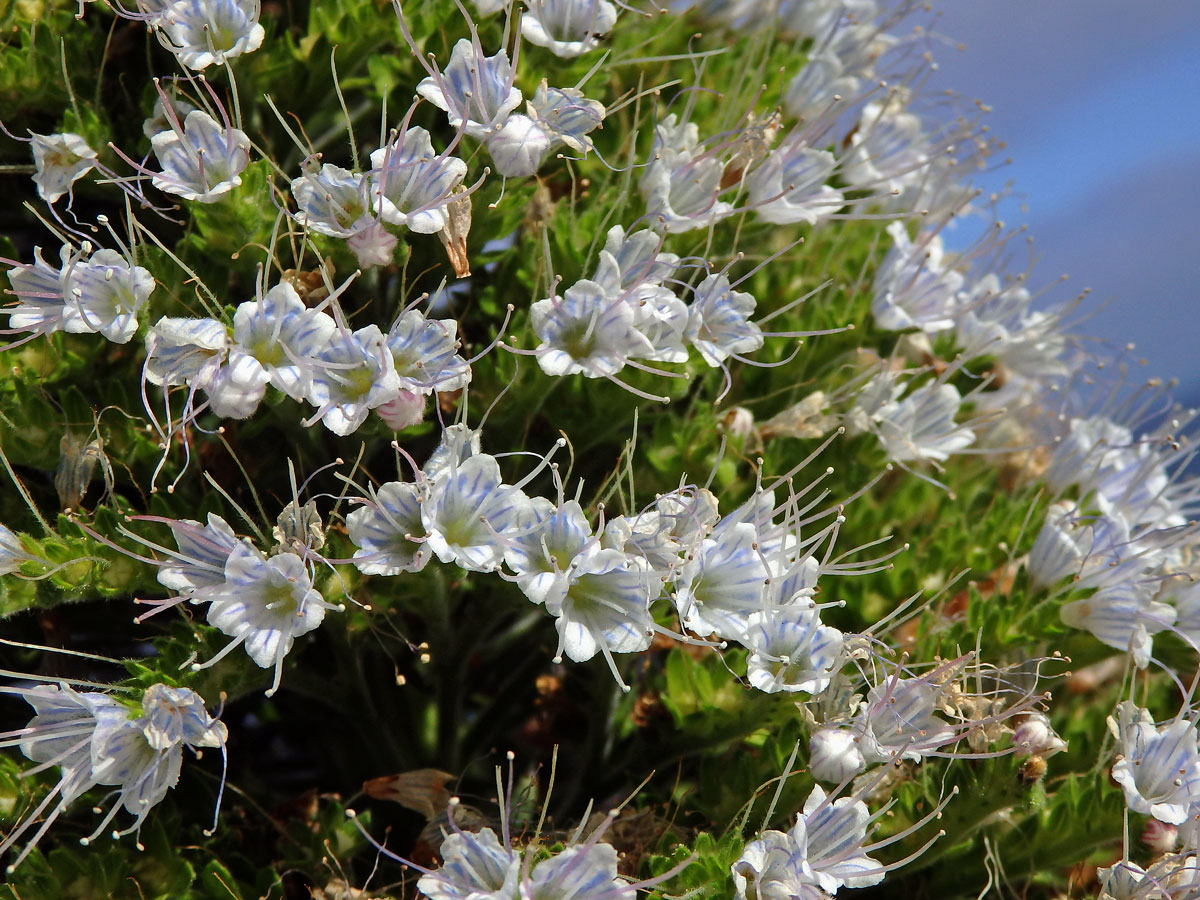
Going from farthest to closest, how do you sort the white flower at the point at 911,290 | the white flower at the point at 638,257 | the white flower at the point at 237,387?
the white flower at the point at 911,290
the white flower at the point at 638,257
the white flower at the point at 237,387

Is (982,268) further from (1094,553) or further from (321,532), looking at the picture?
(321,532)

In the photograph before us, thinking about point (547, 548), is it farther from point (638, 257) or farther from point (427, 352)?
point (638, 257)

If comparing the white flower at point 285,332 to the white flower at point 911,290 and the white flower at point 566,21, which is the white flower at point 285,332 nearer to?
the white flower at point 566,21

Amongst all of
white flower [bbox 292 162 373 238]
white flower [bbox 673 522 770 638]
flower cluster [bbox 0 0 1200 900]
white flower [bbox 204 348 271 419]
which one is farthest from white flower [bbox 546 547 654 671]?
white flower [bbox 292 162 373 238]

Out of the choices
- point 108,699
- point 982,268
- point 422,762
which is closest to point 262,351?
point 108,699

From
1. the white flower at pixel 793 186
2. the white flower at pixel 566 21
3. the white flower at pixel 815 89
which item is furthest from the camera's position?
the white flower at pixel 815 89

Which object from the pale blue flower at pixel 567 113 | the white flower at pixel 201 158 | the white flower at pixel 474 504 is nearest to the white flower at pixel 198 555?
the white flower at pixel 474 504
